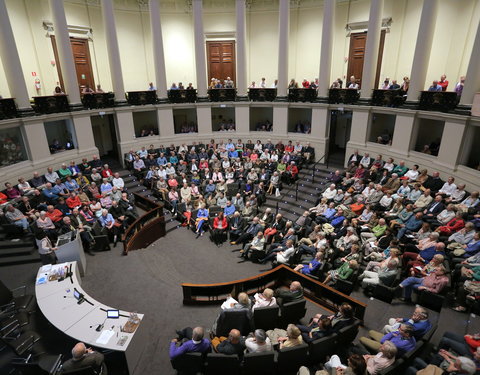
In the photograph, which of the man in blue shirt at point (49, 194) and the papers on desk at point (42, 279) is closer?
the papers on desk at point (42, 279)

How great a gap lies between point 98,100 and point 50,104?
92.1 inches

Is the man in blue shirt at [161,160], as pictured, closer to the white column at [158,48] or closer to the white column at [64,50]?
the white column at [158,48]

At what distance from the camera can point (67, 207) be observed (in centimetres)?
1096

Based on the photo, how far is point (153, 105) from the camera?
1750 centimetres

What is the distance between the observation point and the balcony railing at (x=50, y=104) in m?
13.8

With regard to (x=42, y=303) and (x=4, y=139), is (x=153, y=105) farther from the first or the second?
(x=42, y=303)

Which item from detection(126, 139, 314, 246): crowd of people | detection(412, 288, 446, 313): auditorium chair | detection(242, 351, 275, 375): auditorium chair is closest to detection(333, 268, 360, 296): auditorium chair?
detection(412, 288, 446, 313): auditorium chair

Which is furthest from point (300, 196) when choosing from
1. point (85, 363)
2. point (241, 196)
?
point (85, 363)

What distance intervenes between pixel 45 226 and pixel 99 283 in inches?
122

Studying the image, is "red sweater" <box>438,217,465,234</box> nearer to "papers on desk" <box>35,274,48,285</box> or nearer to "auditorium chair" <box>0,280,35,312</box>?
"papers on desk" <box>35,274,48,285</box>

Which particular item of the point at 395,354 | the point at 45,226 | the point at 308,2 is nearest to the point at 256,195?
the point at 45,226

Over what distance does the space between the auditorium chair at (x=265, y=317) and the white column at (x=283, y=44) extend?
45.6 feet

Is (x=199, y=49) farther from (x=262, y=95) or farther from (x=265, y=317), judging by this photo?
(x=265, y=317)

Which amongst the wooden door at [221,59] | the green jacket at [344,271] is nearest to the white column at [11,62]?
the wooden door at [221,59]
